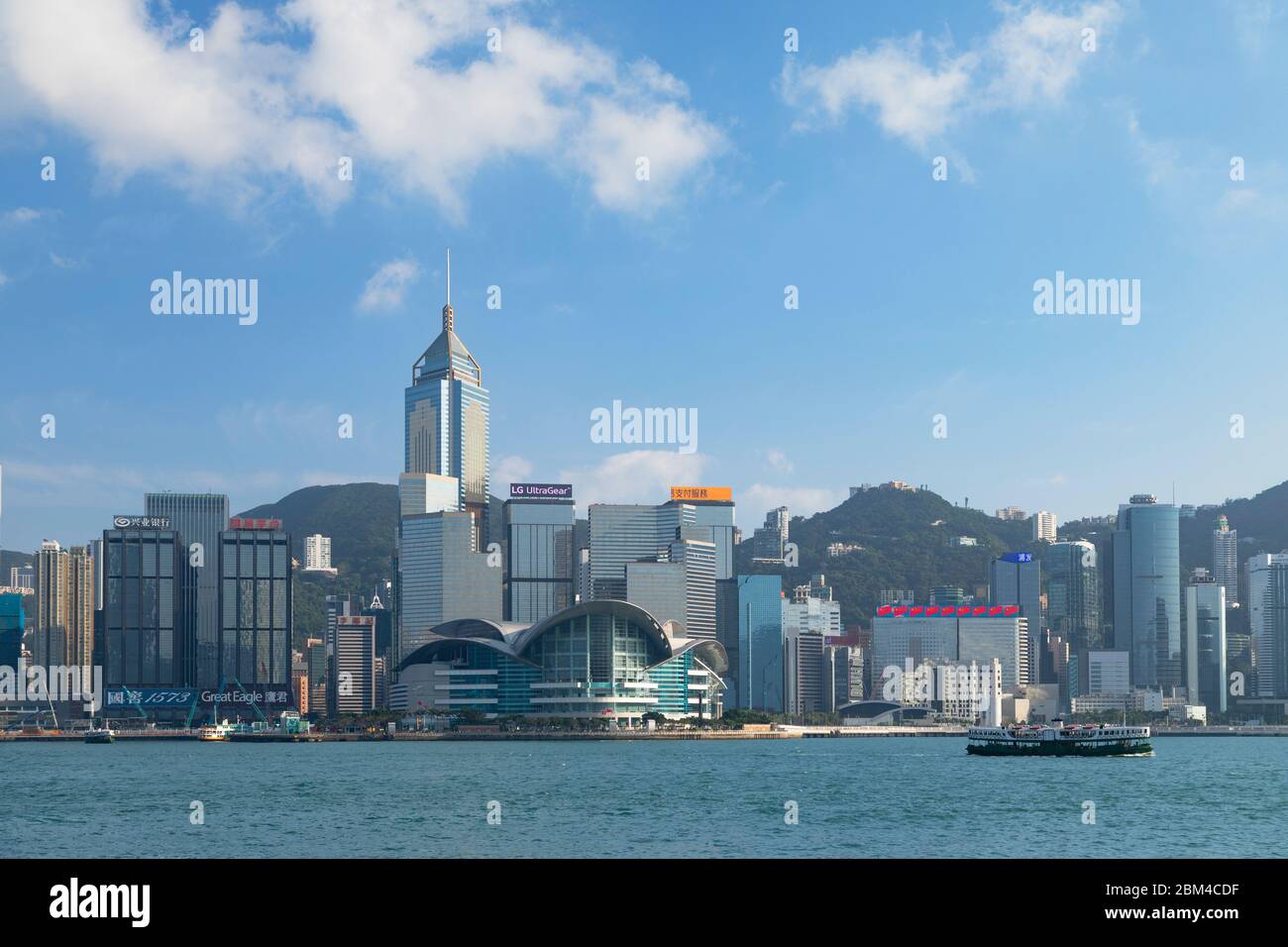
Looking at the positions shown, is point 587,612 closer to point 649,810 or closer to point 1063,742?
point 1063,742

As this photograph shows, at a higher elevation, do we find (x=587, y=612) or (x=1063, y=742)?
(x=587, y=612)

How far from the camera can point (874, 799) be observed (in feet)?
214

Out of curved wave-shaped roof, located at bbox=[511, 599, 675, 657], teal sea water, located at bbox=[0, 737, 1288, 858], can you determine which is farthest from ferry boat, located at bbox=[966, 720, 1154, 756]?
curved wave-shaped roof, located at bbox=[511, 599, 675, 657]

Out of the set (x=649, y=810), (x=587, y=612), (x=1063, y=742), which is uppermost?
(x=587, y=612)

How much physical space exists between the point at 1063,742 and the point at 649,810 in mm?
60021

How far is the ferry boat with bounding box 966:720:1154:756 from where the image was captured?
108938 millimetres

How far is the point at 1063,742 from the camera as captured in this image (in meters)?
109

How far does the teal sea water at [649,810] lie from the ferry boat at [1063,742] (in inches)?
182

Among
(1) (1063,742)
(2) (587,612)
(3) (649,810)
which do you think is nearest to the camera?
(3) (649,810)

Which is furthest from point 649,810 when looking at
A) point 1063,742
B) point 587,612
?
point 587,612

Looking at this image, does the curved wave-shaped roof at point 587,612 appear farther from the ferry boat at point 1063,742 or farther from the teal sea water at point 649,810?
the teal sea water at point 649,810

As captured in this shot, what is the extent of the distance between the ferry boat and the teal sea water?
4.61 meters
